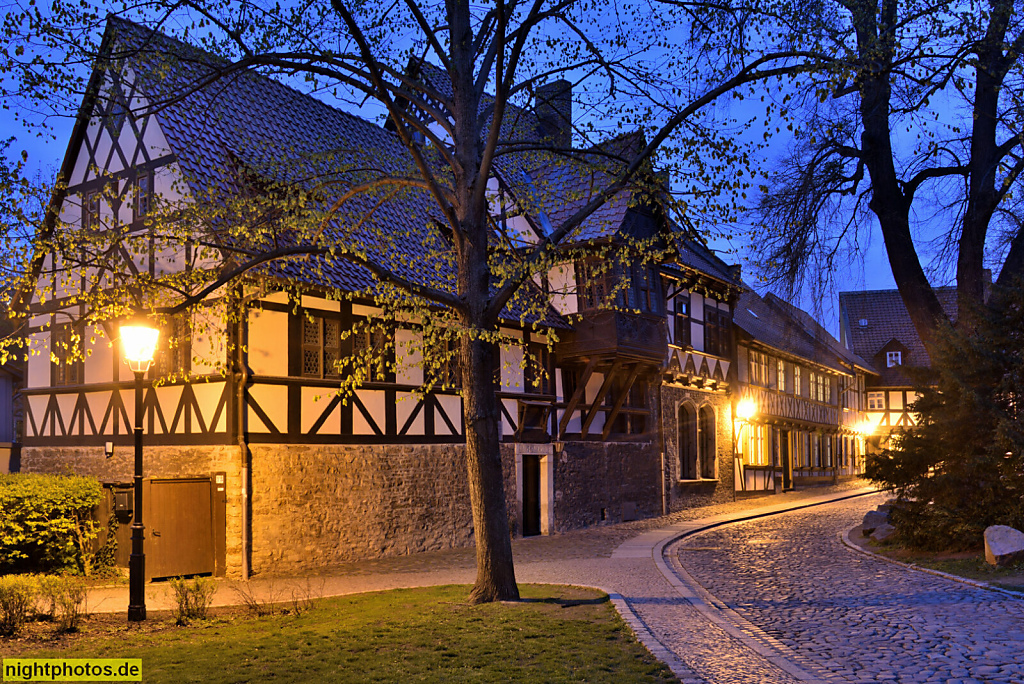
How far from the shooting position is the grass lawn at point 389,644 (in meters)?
7.66

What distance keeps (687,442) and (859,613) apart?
750 inches

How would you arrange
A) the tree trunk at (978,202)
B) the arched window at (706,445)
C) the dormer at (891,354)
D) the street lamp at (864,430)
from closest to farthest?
the tree trunk at (978,202)
the arched window at (706,445)
the street lamp at (864,430)
the dormer at (891,354)

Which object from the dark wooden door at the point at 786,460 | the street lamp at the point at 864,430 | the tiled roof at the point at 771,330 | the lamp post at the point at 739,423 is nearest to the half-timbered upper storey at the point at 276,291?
the lamp post at the point at 739,423

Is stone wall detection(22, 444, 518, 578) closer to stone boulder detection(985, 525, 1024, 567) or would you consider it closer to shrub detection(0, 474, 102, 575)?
shrub detection(0, 474, 102, 575)

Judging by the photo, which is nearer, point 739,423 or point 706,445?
point 706,445

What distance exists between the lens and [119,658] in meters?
8.51

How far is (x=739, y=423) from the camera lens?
32.9 m

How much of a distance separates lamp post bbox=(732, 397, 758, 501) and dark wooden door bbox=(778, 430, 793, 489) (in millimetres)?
5967

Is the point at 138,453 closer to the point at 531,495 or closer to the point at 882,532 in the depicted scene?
the point at 531,495

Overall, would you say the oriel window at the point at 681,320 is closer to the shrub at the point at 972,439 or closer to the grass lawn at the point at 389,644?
the shrub at the point at 972,439

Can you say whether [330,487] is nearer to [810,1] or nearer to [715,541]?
[715,541]

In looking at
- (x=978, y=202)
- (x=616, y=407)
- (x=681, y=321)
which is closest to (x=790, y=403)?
(x=681, y=321)

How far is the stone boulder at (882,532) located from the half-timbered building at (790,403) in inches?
308

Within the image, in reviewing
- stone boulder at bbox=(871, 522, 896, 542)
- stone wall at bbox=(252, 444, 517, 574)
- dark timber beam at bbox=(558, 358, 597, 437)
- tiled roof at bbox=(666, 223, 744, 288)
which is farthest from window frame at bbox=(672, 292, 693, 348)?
stone wall at bbox=(252, 444, 517, 574)
